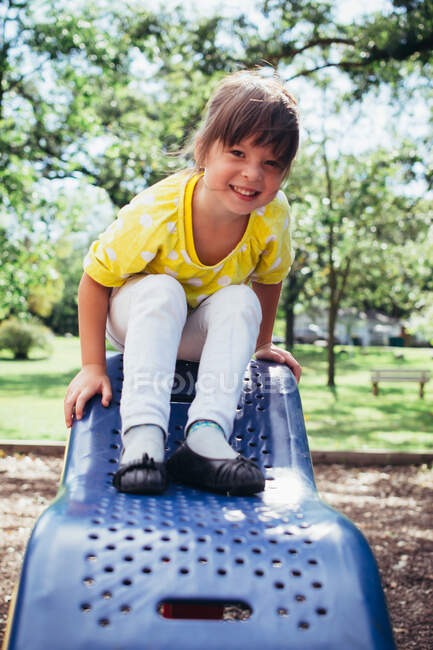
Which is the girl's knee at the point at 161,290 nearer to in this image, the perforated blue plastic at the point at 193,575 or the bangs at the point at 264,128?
the bangs at the point at 264,128

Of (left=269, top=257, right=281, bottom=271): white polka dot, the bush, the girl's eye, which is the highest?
the girl's eye

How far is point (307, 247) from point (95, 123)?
719 centimetres

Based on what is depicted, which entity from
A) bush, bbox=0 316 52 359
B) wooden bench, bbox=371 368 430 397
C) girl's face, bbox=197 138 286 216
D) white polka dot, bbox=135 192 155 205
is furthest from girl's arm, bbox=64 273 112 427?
bush, bbox=0 316 52 359

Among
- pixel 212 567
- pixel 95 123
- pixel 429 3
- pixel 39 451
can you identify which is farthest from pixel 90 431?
pixel 95 123

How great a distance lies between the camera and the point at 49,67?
10094 millimetres

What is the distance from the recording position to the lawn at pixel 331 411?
258 inches

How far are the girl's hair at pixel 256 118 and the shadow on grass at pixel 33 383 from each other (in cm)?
906

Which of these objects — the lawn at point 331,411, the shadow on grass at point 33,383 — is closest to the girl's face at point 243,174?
the lawn at point 331,411

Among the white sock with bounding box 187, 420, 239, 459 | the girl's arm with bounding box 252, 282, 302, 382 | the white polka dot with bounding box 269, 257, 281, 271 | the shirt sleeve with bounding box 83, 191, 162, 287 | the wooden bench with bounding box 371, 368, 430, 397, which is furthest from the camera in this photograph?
the wooden bench with bounding box 371, 368, 430, 397

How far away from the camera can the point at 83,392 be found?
5.28ft

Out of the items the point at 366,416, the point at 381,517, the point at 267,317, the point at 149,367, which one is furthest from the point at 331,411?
the point at 149,367

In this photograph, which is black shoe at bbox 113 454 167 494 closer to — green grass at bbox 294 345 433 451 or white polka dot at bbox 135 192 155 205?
white polka dot at bbox 135 192 155 205

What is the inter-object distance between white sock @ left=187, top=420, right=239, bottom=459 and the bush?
1764 centimetres

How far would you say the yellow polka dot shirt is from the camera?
5.67 feet
